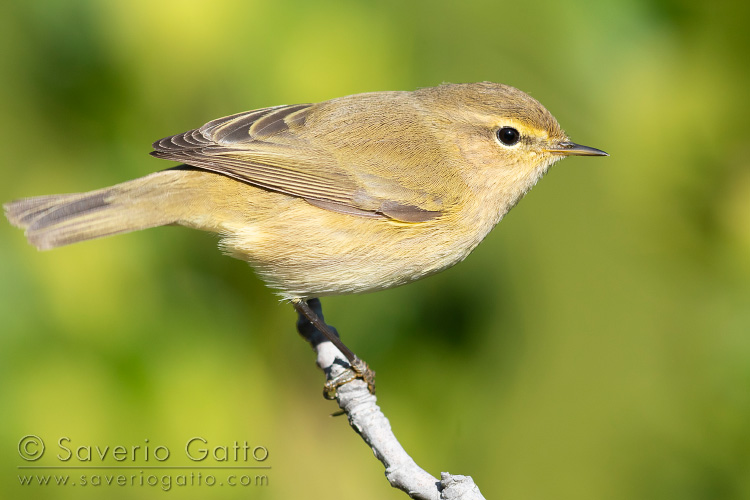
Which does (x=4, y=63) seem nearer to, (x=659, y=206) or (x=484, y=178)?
(x=484, y=178)

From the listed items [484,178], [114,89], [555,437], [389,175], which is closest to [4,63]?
[114,89]

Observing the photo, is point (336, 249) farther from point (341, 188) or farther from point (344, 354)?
point (344, 354)

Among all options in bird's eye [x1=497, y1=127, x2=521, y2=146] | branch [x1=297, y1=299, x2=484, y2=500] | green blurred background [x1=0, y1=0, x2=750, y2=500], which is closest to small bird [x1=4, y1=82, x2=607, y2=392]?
bird's eye [x1=497, y1=127, x2=521, y2=146]

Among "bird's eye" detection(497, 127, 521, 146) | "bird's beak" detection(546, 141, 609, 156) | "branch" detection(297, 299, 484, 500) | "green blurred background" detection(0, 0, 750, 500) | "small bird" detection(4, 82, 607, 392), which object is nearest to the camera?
"branch" detection(297, 299, 484, 500)

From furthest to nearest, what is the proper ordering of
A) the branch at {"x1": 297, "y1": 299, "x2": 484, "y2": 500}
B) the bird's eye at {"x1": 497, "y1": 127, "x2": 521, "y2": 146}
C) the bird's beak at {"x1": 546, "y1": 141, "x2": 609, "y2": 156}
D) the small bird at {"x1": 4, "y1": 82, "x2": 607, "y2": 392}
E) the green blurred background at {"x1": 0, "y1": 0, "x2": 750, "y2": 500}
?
the bird's eye at {"x1": 497, "y1": 127, "x2": 521, "y2": 146} < the bird's beak at {"x1": 546, "y1": 141, "x2": 609, "y2": 156} < the small bird at {"x1": 4, "y1": 82, "x2": 607, "y2": 392} < the green blurred background at {"x1": 0, "y1": 0, "x2": 750, "y2": 500} < the branch at {"x1": 297, "y1": 299, "x2": 484, "y2": 500}

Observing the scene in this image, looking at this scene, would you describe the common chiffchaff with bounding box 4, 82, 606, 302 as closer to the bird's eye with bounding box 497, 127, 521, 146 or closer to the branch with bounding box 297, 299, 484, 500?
the bird's eye with bounding box 497, 127, 521, 146

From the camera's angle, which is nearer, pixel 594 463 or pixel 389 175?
pixel 389 175

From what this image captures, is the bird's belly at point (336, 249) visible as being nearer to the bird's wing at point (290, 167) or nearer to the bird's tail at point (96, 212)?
the bird's wing at point (290, 167)
